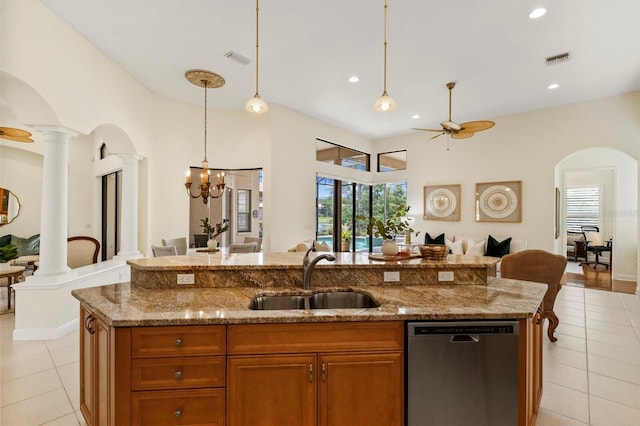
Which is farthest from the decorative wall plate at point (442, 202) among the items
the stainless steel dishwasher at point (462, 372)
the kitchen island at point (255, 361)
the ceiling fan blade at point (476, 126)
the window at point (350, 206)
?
the stainless steel dishwasher at point (462, 372)

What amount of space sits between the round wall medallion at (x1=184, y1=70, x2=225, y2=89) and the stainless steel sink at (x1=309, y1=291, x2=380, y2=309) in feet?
12.2

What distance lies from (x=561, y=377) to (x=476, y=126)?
10.4 ft

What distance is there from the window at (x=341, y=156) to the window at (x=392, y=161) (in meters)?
0.36

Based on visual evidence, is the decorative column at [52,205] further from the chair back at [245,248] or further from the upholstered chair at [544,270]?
the upholstered chair at [544,270]

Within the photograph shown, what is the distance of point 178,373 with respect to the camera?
156cm

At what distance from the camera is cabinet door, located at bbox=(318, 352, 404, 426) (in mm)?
1619

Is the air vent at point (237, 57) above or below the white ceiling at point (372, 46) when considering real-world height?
below

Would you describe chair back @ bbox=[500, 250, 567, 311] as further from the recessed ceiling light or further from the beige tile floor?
the recessed ceiling light

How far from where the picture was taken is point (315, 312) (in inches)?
65.8

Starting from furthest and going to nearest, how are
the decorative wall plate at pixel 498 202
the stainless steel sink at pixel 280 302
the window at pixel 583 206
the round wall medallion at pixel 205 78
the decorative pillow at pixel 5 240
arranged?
the window at pixel 583 206 < the decorative wall plate at pixel 498 202 < the decorative pillow at pixel 5 240 < the round wall medallion at pixel 205 78 < the stainless steel sink at pixel 280 302

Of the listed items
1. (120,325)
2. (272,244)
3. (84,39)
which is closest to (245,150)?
(272,244)

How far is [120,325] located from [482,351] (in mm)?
1875

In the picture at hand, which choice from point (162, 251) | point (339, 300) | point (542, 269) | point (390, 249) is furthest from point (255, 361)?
point (162, 251)

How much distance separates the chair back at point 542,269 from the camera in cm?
324
